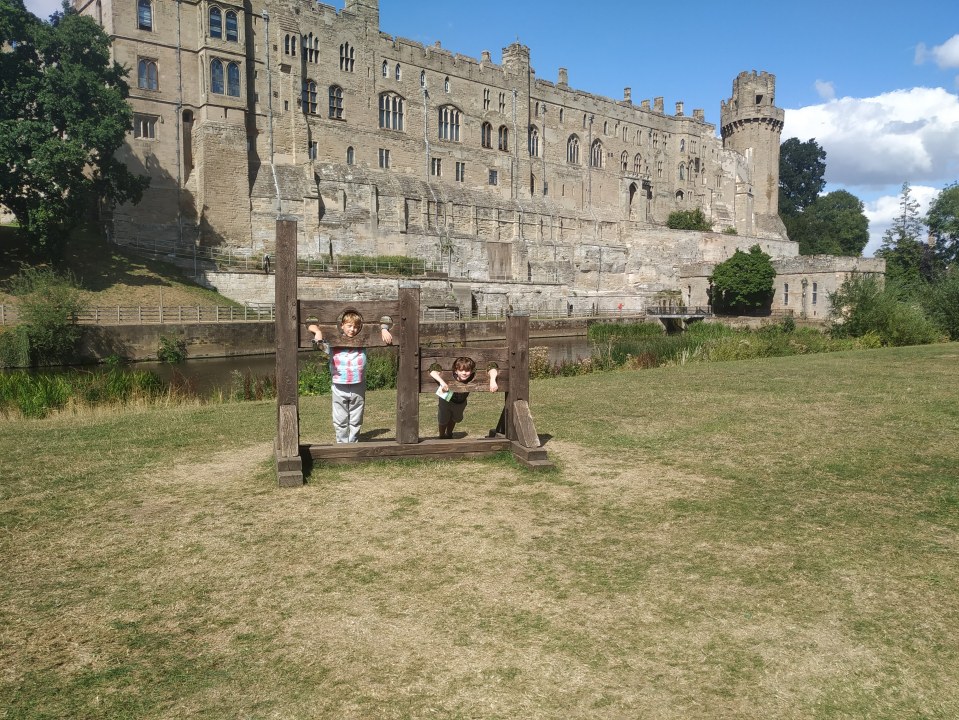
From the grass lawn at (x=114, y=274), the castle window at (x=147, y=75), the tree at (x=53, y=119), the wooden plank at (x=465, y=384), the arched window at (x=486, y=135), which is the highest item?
the arched window at (x=486, y=135)

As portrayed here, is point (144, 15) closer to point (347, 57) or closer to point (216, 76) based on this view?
point (216, 76)

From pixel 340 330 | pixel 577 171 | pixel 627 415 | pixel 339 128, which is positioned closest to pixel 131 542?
pixel 340 330

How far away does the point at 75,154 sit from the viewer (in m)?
29.1

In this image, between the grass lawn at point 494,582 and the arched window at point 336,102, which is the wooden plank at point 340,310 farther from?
the arched window at point 336,102

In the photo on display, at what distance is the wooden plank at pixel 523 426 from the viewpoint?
756 centimetres

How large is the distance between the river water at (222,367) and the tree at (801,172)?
7547cm

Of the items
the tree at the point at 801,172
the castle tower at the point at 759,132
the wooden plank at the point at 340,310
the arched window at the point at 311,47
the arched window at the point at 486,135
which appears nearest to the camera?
the wooden plank at the point at 340,310

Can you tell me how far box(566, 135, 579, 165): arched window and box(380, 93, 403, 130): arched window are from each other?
670 inches

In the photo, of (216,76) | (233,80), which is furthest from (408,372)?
(233,80)

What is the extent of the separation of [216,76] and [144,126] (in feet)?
15.4

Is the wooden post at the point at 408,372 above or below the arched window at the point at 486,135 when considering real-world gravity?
below

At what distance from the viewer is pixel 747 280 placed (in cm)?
4684

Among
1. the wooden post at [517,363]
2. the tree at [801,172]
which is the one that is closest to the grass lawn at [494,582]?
the wooden post at [517,363]

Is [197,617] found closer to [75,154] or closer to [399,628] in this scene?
[399,628]
